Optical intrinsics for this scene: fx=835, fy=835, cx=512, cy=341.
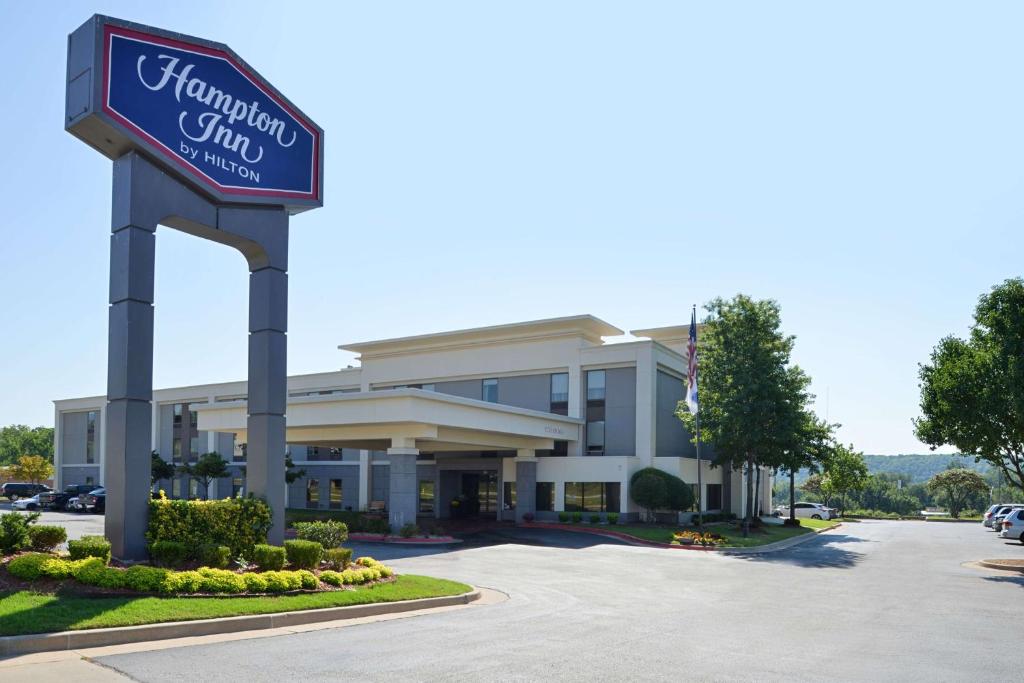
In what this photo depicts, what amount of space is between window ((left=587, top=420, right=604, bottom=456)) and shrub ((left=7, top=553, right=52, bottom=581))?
119ft

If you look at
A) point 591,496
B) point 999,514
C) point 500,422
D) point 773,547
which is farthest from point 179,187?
point 999,514

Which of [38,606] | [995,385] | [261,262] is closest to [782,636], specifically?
[38,606]

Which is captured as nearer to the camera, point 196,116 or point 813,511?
point 196,116

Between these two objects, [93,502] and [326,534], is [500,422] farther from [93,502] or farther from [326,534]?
[93,502]

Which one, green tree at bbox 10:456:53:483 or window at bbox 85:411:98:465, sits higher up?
window at bbox 85:411:98:465

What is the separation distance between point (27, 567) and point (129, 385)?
375 centimetres

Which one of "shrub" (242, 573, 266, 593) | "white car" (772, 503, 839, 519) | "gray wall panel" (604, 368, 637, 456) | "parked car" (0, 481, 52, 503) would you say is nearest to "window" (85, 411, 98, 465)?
"parked car" (0, 481, 52, 503)

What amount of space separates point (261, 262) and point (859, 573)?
20563mm

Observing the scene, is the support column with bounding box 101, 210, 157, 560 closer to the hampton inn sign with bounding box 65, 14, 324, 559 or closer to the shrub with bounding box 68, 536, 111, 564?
the hampton inn sign with bounding box 65, 14, 324, 559

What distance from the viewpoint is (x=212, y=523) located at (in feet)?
55.8

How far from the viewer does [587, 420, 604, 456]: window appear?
47719 mm

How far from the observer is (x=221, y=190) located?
18141 millimetres

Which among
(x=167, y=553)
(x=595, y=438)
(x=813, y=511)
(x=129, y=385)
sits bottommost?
(x=813, y=511)

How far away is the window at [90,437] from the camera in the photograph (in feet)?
233
